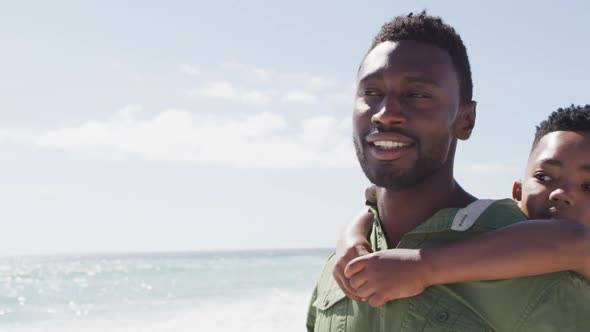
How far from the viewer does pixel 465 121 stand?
231cm

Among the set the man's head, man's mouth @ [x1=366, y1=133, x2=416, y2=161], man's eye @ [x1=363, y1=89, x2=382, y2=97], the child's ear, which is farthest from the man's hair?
the child's ear

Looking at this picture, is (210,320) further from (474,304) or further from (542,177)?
(474,304)

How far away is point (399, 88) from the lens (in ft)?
7.19

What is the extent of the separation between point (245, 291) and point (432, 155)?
2387 centimetres

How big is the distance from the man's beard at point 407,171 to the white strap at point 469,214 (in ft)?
0.48

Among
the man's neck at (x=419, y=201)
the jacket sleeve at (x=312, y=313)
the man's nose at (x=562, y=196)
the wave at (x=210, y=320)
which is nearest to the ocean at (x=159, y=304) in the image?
the wave at (x=210, y=320)

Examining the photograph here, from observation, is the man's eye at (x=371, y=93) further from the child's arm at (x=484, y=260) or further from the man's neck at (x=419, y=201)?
the child's arm at (x=484, y=260)

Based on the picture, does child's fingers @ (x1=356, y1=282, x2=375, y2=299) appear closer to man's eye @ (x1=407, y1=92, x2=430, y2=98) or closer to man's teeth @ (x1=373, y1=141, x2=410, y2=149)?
man's teeth @ (x1=373, y1=141, x2=410, y2=149)

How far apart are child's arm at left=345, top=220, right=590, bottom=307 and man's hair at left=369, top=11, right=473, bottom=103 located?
46 centimetres

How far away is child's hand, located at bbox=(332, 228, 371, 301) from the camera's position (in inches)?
88.4

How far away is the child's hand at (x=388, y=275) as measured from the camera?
2.06 meters

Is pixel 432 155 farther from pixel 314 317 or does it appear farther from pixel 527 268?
pixel 314 317

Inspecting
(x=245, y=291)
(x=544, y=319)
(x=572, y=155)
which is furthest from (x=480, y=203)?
(x=245, y=291)

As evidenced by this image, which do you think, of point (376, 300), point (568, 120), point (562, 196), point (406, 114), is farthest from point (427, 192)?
point (568, 120)
